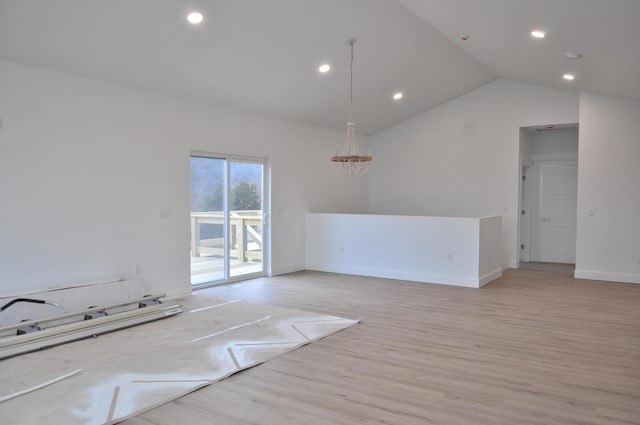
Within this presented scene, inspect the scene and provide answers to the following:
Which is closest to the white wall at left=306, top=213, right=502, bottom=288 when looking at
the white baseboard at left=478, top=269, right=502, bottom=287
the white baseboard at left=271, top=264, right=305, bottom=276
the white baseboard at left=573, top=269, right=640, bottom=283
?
the white baseboard at left=478, top=269, right=502, bottom=287

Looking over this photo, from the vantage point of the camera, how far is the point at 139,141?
5.83m

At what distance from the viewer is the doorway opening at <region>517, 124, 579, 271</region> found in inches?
369

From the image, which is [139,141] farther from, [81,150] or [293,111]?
[293,111]

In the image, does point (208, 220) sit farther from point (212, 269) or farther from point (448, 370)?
point (448, 370)

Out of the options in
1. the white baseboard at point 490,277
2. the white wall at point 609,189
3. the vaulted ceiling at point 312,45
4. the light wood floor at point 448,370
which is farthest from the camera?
the white wall at point 609,189

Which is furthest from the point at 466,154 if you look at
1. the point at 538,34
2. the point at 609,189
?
the point at 538,34

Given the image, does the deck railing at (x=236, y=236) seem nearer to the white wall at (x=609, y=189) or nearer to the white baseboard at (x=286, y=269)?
the white baseboard at (x=286, y=269)

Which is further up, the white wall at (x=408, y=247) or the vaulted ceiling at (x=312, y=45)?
the vaulted ceiling at (x=312, y=45)

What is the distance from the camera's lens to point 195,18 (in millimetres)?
4770

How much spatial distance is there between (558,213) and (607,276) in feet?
7.34

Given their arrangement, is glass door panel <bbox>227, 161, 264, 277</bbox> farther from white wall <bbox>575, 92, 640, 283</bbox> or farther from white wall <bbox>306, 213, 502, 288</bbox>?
white wall <bbox>575, 92, 640, 283</bbox>

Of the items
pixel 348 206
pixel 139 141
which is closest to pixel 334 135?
pixel 348 206

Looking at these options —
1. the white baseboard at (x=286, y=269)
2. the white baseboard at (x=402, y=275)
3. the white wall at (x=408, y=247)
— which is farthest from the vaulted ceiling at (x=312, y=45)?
the white baseboard at (x=402, y=275)

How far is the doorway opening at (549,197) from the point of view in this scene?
938 centimetres
